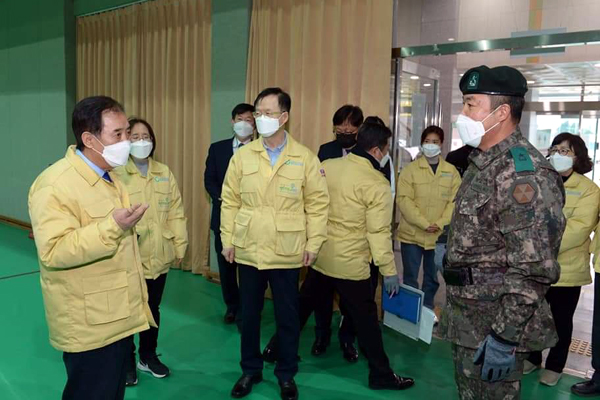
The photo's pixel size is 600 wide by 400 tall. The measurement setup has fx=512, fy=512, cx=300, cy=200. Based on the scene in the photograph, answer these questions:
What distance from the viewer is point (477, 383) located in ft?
5.88

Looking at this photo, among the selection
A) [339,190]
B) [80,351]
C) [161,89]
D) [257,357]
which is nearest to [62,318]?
[80,351]

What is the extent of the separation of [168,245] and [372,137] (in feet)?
4.41

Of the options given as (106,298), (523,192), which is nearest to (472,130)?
(523,192)

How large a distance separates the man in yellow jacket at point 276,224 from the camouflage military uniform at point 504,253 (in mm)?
1088

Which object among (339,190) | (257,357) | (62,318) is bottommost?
(257,357)

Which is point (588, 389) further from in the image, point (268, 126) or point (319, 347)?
point (268, 126)

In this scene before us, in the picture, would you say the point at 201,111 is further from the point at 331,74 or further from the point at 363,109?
the point at 363,109

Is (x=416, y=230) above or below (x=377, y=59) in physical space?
below

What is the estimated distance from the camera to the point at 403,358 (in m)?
3.53

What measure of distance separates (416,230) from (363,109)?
1.04m

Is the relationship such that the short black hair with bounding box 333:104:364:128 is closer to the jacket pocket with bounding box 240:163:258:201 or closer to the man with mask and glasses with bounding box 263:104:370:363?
the man with mask and glasses with bounding box 263:104:370:363

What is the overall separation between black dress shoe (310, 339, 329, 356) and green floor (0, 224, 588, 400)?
0.17ft

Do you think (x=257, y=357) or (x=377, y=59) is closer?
(x=257, y=357)

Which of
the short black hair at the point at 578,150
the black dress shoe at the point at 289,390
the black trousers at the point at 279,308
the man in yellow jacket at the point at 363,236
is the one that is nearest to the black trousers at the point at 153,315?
the black trousers at the point at 279,308
